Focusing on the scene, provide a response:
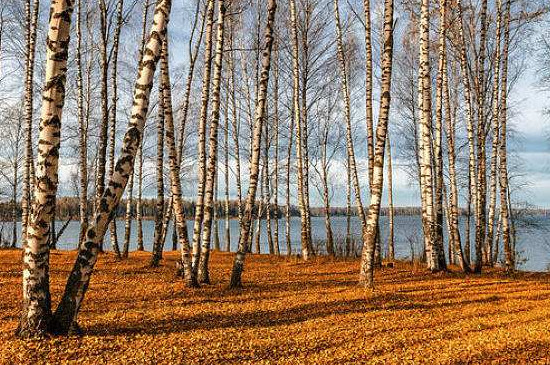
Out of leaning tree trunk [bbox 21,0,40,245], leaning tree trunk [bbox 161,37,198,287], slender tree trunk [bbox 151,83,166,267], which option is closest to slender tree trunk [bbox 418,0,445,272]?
leaning tree trunk [bbox 161,37,198,287]

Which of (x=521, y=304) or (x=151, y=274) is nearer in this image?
(x=521, y=304)

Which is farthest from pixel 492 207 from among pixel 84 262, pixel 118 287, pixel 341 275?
pixel 84 262

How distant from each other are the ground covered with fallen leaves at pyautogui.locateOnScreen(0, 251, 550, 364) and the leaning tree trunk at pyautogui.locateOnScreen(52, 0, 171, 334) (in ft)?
1.10

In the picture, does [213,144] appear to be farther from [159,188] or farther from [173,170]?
[159,188]

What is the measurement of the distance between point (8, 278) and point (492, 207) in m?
14.1

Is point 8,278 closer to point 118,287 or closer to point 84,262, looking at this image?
point 118,287

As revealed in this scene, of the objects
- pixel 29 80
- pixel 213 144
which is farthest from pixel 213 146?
pixel 29 80

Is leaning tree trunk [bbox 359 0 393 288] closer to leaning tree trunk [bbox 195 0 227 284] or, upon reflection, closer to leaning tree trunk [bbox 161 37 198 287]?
leaning tree trunk [bbox 195 0 227 284]

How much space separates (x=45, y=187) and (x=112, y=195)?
0.70 m

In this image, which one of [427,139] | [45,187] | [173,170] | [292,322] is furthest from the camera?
[427,139]

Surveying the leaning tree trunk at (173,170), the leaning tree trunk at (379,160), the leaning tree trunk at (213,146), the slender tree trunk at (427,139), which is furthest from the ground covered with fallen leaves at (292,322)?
the slender tree trunk at (427,139)

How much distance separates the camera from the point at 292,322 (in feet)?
19.9

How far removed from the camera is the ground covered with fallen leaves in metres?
4.54

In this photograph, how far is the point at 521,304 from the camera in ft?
24.8
